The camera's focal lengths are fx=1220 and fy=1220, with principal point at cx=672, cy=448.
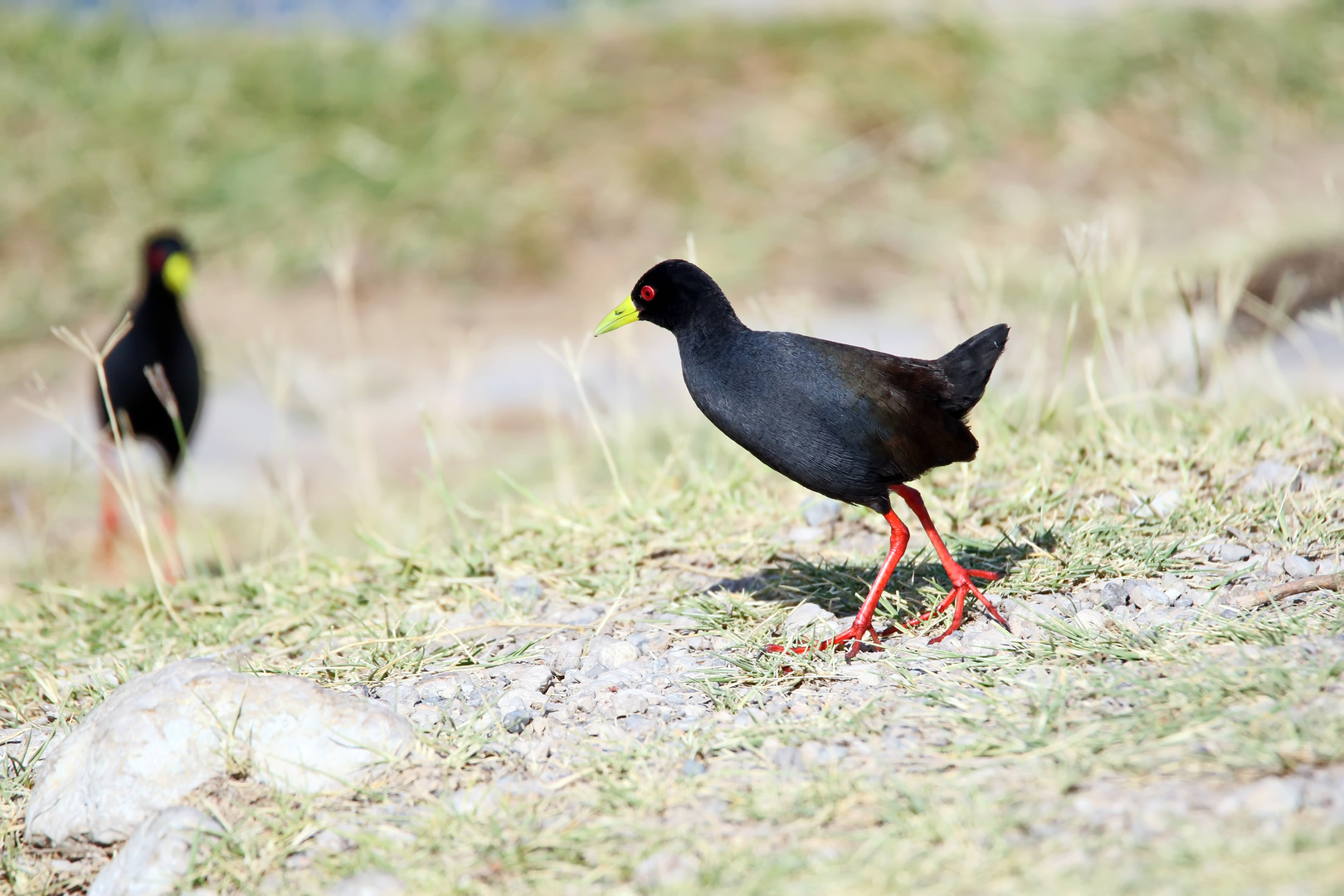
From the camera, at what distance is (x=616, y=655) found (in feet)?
11.4

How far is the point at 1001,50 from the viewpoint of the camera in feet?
38.5

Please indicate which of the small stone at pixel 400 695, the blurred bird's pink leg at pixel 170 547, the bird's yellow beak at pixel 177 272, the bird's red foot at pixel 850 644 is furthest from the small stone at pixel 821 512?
the bird's yellow beak at pixel 177 272

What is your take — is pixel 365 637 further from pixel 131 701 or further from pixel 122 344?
pixel 122 344

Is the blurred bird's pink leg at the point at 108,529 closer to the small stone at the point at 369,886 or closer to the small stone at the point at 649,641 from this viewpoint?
the small stone at the point at 649,641

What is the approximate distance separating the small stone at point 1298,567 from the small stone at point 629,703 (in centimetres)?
183

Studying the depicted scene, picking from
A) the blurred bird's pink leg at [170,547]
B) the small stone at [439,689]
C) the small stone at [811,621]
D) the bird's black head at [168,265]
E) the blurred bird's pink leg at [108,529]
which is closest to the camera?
the small stone at [439,689]

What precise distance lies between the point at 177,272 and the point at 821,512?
161 inches

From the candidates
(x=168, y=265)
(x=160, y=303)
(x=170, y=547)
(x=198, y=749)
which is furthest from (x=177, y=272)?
(x=198, y=749)

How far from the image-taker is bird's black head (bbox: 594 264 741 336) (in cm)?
377

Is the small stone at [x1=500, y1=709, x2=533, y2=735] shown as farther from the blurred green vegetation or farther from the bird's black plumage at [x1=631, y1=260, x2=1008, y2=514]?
the blurred green vegetation

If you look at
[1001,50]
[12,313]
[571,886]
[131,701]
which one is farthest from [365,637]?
[1001,50]

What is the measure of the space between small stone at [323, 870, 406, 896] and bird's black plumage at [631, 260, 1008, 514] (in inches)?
61.2

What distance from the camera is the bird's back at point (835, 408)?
3449 mm

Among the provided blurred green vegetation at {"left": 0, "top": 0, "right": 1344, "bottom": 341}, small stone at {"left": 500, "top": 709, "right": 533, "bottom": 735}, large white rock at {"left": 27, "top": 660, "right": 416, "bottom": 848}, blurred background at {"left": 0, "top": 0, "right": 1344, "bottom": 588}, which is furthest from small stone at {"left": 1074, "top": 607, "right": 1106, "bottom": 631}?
blurred green vegetation at {"left": 0, "top": 0, "right": 1344, "bottom": 341}
